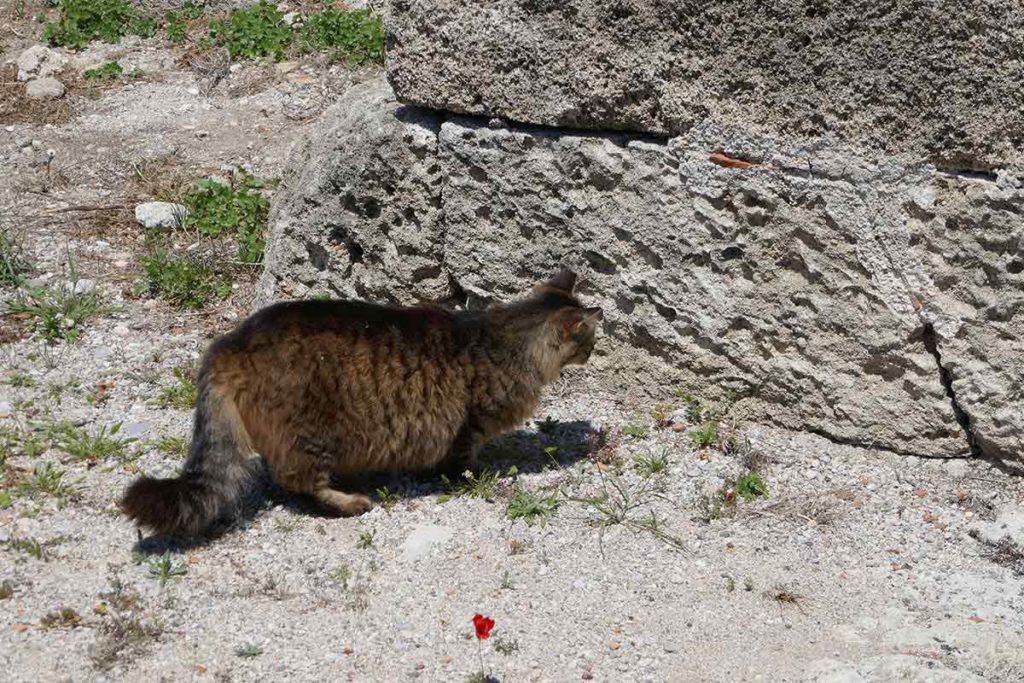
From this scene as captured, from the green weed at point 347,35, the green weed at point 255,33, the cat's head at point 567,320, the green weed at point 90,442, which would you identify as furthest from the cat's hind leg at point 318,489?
the green weed at point 255,33

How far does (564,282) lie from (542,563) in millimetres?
1422

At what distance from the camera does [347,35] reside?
1015 cm

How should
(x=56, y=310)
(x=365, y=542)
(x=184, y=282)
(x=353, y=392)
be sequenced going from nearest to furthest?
(x=365, y=542)
(x=353, y=392)
(x=56, y=310)
(x=184, y=282)

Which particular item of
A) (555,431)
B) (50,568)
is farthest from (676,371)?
(50,568)

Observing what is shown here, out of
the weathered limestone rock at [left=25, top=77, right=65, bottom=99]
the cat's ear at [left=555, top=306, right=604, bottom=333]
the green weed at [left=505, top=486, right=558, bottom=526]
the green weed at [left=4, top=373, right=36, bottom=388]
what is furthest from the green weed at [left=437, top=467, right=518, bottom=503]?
the weathered limestone rock at [left=25, top=77, right=65, bottom=99]

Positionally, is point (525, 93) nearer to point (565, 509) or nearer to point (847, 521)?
point (565, 509)

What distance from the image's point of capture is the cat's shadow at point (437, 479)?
18.7 feet

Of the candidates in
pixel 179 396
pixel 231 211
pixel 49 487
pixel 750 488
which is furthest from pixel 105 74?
pixel 750 488

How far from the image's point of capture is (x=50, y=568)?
542 centimetres

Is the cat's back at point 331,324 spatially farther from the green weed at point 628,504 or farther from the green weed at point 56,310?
the green weed at point 56,310

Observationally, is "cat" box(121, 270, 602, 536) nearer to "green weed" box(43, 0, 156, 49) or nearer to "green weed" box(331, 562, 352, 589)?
"green weed" box(331, 562, 352, 589)

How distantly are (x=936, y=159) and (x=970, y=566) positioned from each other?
170cm

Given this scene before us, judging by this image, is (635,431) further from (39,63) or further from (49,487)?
(39,63)

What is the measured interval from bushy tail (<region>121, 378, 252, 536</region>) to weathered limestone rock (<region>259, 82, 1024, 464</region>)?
1.72 metres
